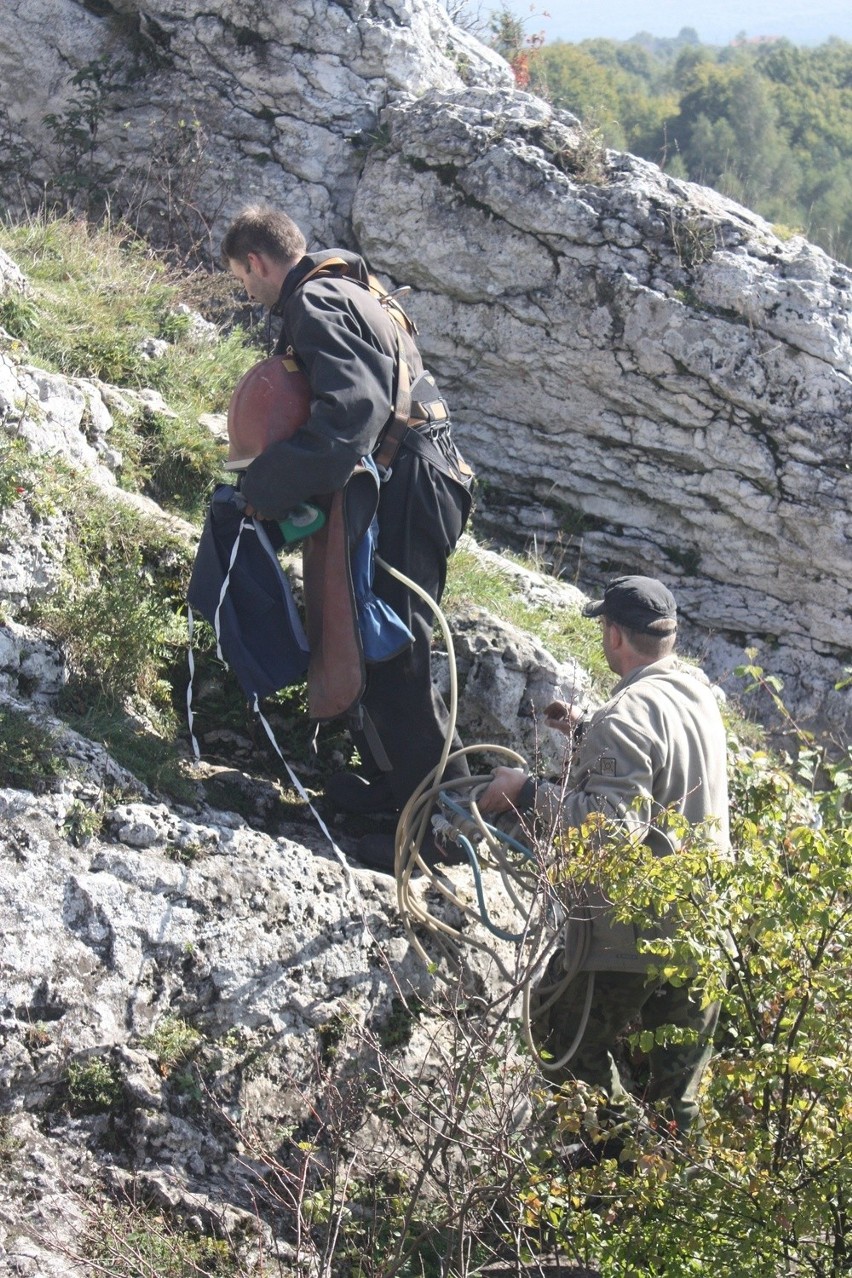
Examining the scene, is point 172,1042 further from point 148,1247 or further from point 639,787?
point 639,787

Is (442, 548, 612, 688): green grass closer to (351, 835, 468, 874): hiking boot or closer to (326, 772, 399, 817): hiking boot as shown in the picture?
(326, 772, 399, 817): hiking boot

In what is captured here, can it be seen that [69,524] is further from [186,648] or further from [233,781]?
[233,781]

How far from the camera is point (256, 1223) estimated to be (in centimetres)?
321

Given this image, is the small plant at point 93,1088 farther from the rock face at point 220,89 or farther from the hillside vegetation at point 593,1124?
the rock face at point 220,89

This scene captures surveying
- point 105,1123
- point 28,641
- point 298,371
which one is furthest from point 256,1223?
point 298,371

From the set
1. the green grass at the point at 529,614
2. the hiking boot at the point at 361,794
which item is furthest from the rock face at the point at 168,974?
the green grass at the point at 529,614

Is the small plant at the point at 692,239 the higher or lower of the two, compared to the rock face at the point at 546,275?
higher

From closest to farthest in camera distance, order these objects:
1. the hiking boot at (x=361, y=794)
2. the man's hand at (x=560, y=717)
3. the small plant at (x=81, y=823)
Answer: the small plant at (x=81, y=823) < the man's hand at (x=560, y=717) < the hiking boot at (x=361, y=794)

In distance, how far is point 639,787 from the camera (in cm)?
→ 329

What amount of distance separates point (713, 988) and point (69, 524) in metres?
2.92

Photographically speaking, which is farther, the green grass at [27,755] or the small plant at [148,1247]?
the green grass at [27,755]

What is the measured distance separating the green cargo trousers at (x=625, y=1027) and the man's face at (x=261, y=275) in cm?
249

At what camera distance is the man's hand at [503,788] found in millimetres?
3738

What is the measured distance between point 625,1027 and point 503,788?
839 mm
